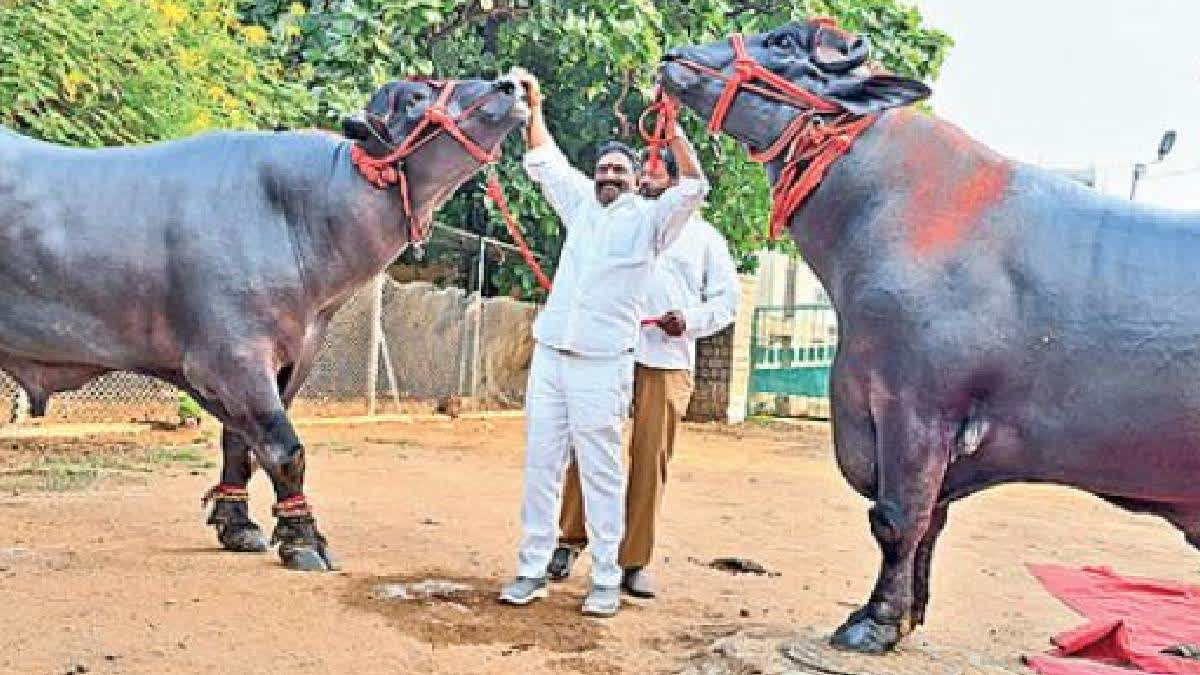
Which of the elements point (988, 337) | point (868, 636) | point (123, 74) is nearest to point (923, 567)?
point (868, 636)

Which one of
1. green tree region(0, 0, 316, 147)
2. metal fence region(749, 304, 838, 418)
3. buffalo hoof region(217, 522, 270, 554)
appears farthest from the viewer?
metal fence region(749, 304, 838, 418)

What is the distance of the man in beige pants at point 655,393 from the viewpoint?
547 cm

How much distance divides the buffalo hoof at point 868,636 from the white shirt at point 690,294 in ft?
5.51

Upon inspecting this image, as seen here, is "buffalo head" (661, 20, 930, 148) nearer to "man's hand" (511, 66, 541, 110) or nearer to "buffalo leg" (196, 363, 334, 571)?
"man's hand" (511, 66, 541, 110)

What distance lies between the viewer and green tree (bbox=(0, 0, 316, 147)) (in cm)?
810

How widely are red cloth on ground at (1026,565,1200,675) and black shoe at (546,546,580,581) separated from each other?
75.6 inches

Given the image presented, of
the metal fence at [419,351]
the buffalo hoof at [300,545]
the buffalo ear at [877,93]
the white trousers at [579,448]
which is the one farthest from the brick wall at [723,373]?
the buffalo ear at [877,93]

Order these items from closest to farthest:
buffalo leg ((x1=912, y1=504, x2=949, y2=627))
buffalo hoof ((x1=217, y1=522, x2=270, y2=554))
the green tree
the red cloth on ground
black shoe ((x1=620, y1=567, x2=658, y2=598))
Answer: buffalo leg ((x1=912, y1=504, x2=949, y2=627))
the red cloth on ground
black shoe ((x1=620, y1=567, x2=658, y2=598))
buffalo hoof ((x1=217, y1=522, x2=270, y2=554))
the green tree

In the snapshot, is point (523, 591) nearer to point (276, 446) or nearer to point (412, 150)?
point (276, 446)

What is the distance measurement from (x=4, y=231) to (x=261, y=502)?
8.68 ft

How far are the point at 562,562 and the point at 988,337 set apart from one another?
2.34 metres

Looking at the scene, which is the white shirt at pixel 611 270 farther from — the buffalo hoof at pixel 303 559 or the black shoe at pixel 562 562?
the buffalo hoof at pixel 303 559

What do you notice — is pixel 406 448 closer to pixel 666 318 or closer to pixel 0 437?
pixel 0 437

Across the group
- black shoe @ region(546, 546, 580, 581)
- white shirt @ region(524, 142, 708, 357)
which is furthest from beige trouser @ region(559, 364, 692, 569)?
white shirt @ region(524, 142, 708, 357)
